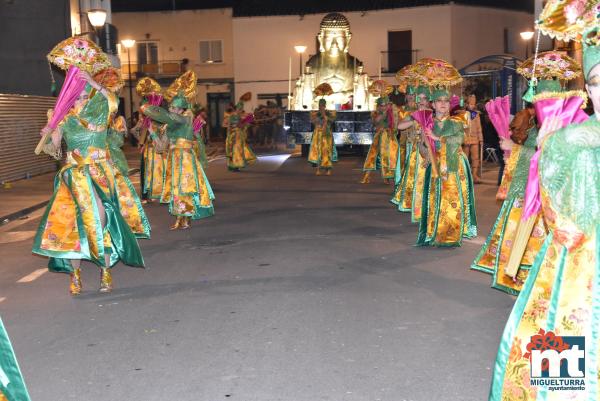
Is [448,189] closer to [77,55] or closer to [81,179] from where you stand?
[81,179]

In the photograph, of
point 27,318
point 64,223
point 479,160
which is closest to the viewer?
point 27,318

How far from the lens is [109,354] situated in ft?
18.3

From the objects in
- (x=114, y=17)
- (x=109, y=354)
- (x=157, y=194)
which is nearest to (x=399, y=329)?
(x=109, y=354)

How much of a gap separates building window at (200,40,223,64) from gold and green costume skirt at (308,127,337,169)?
25.4m

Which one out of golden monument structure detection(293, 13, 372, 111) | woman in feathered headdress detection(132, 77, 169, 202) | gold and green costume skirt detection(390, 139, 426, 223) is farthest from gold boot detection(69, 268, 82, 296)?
golden monument structure detection(293, 13, 372, 111)

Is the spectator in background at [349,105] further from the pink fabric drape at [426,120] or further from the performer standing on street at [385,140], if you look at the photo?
the pink fabric drape at [426,120]

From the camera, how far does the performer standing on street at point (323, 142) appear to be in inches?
801

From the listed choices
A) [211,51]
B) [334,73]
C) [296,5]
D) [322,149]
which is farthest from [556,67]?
[211,51]

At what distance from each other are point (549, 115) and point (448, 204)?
5.28 m

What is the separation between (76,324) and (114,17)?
136ft

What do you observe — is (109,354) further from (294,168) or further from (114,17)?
(114,17)

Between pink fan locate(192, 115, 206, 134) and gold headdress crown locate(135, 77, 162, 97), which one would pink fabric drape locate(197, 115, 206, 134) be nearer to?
pink fan locate(192, 115, 206, 134)

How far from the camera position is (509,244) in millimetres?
7230

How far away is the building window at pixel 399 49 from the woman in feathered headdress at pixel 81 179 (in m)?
34.9
